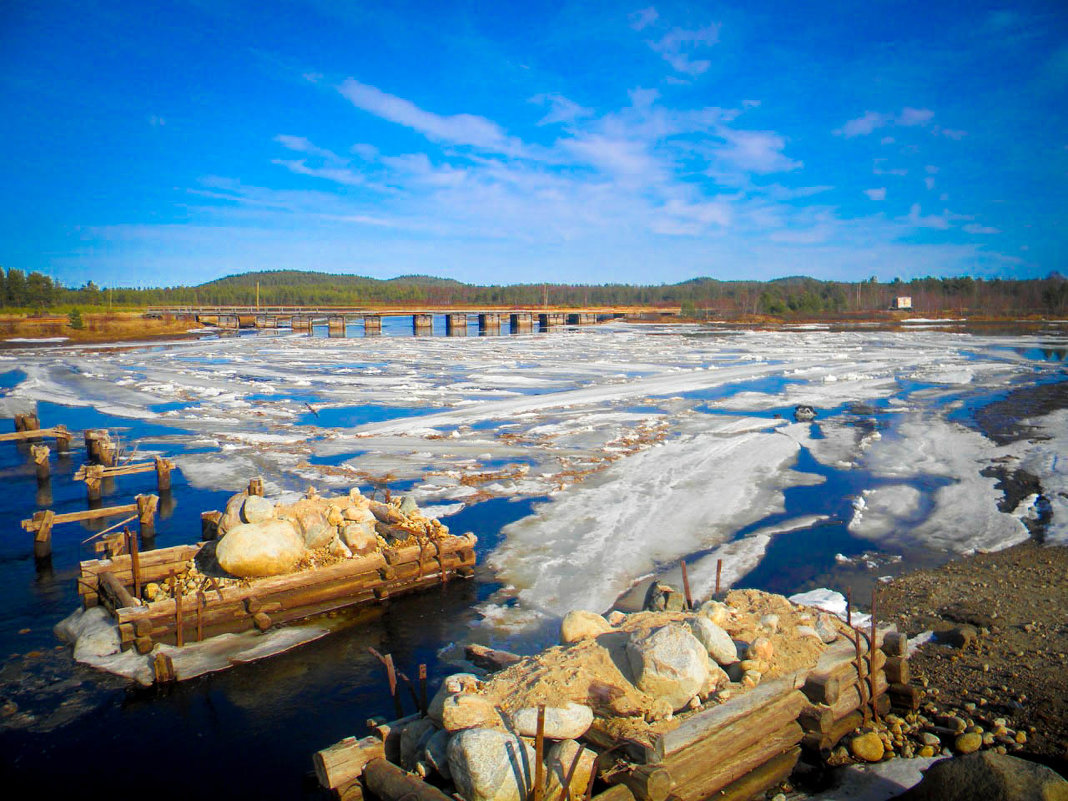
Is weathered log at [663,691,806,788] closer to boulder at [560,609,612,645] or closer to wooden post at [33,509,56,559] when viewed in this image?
boulder at [560,609,612,645]

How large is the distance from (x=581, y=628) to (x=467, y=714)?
1668 millimetres

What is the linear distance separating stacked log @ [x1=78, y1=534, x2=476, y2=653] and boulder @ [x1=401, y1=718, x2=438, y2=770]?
3843 mm

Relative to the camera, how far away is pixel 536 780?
500cm

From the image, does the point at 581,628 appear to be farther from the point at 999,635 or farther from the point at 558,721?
the point at 999,635

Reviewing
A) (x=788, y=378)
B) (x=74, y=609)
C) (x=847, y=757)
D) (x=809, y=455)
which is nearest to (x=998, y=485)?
(x=809, y=455)

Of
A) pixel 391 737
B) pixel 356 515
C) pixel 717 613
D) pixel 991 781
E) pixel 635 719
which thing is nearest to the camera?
pixel 991 781

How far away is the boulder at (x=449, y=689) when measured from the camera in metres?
5.90

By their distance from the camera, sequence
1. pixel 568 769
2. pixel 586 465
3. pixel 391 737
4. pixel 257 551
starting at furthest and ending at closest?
pixel 586 465 < pixel 257 551 < pixel 391 737 < pixel 568 769

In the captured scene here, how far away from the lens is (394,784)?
5.48 metres

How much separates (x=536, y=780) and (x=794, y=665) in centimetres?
294

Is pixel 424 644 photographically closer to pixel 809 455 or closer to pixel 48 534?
pixel 48 534

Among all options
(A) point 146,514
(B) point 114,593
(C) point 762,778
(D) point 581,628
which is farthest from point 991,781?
(A) point 146,514

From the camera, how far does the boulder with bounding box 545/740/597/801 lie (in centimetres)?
519

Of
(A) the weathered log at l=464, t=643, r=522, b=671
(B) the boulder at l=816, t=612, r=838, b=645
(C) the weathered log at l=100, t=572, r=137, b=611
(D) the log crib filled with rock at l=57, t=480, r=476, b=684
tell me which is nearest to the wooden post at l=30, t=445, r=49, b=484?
(D) the log crib filled with rock at l=57, t=480, r=476, b=684
